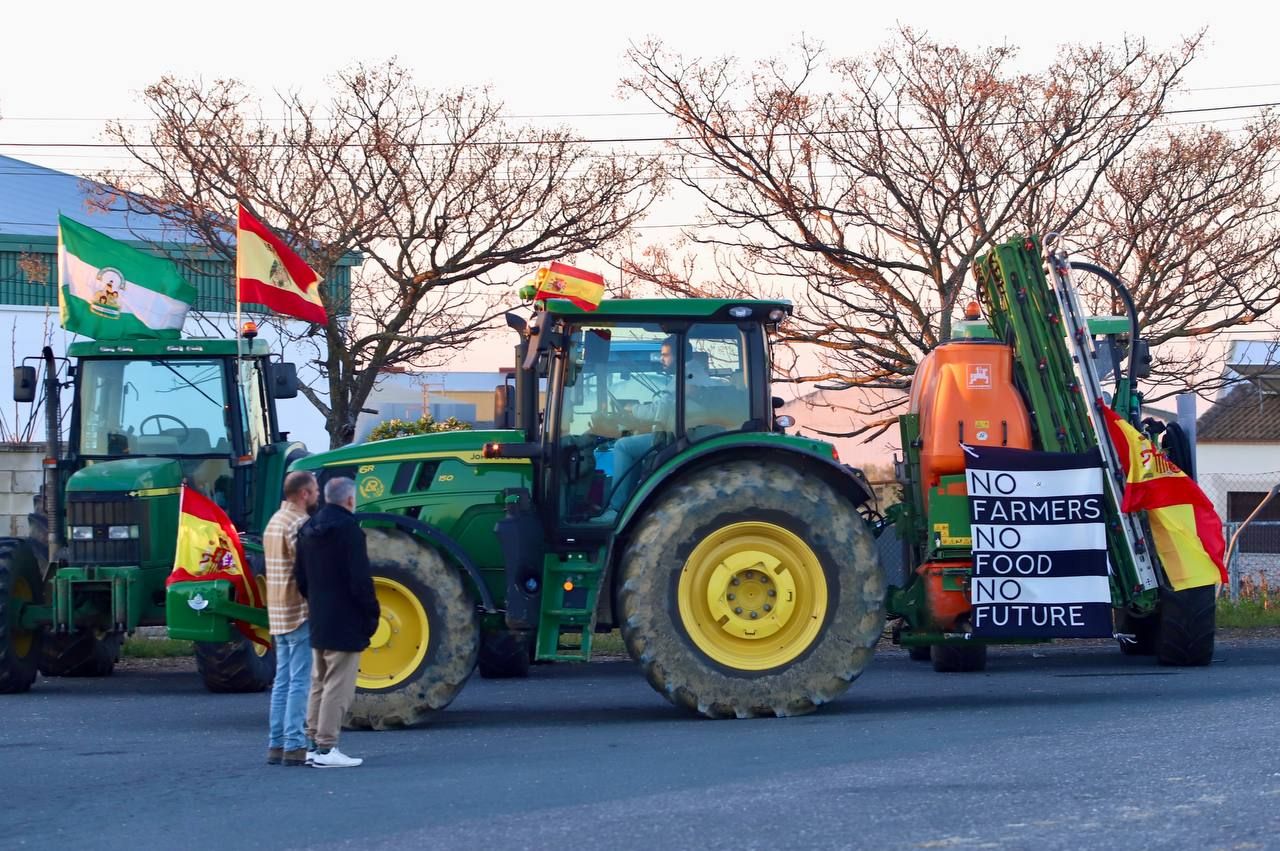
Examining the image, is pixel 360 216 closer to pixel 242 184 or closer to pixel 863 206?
pixel 242 184

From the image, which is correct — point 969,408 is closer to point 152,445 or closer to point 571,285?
point 571,285

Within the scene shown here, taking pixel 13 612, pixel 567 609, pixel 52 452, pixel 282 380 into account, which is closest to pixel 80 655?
pixel 13 612

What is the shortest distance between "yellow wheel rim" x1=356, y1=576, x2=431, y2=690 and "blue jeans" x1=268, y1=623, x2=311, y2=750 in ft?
4.24

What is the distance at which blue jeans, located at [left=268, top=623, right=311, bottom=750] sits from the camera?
902 centimetres

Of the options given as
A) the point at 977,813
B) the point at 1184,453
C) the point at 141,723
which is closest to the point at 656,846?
the point at 977,813

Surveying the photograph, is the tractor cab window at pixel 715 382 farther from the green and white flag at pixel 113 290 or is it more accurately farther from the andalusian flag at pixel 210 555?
the green and white flag at pixel 113 290

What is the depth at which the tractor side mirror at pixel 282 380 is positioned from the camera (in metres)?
14.5

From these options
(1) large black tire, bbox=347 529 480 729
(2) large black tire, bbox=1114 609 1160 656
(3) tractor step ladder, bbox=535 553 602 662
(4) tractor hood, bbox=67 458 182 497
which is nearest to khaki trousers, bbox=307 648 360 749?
(1) large black tire, bbox=347 529 480 729

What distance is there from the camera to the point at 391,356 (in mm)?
23359

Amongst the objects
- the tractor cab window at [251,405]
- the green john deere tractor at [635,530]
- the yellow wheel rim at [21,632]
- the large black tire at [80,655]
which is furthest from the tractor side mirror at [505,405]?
the large black tire at [80,655]

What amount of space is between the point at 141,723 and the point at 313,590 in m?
3.01

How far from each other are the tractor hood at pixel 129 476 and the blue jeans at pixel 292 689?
494 centimetres

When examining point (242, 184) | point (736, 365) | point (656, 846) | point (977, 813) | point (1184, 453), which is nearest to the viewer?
point (656, 846)

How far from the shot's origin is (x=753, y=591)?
10844mm
